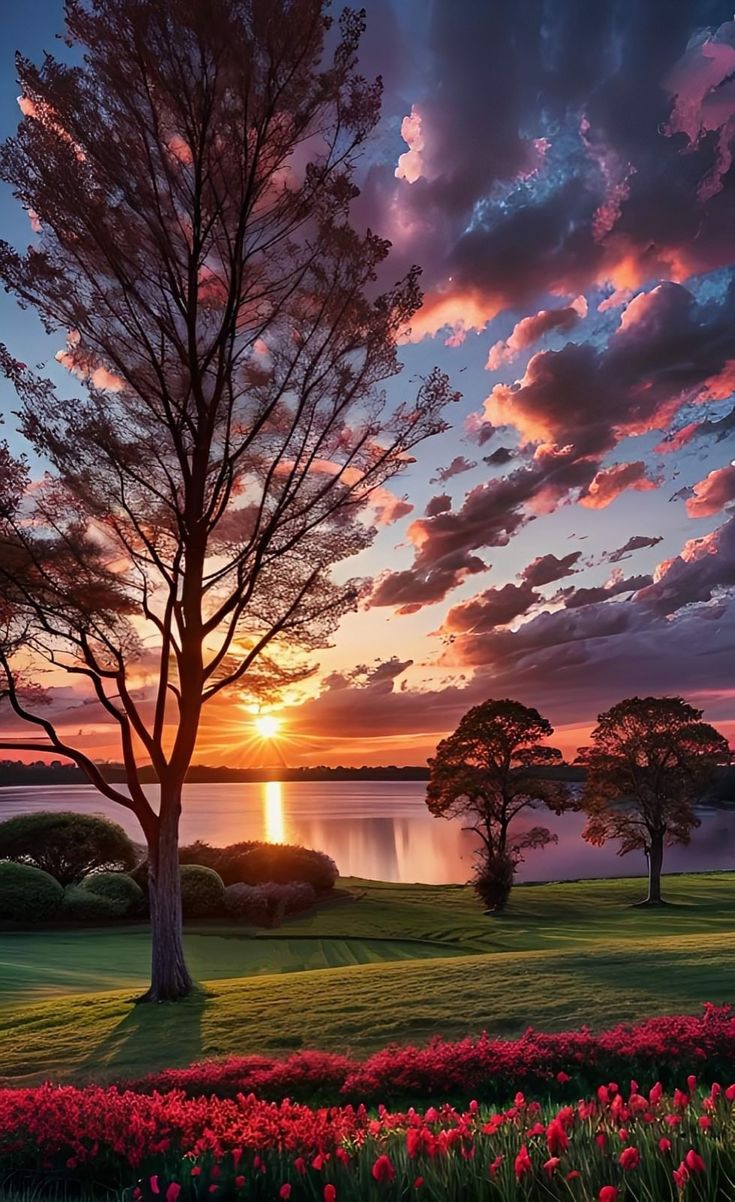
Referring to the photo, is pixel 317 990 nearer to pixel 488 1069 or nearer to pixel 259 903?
pixel 488 1069

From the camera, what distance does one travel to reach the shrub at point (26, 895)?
28688 millimetres

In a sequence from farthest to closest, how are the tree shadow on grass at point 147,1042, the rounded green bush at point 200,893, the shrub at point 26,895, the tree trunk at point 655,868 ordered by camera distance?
the tree trunk at point 655,868
the rounded green bush at point 200,893
the shrub at point 26,895
the tree shadow on grass at point 147,1042

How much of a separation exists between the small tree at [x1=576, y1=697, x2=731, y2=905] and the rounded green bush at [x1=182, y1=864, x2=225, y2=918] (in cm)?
1834

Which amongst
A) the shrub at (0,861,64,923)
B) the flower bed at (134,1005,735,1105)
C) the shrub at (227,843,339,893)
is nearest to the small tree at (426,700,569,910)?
the shrub at (227,843,339,893)

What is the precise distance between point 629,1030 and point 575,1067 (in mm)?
1937

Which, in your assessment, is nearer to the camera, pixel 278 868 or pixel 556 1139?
pixel 556 1139

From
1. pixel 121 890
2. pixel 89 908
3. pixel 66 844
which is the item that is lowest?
pixel 89 908

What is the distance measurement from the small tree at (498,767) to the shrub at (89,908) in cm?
1489

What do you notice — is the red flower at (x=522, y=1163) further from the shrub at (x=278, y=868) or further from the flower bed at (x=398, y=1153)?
the shrub at (x=278, y=868)

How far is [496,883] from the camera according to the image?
33656 millimetres

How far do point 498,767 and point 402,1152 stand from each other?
35.1m

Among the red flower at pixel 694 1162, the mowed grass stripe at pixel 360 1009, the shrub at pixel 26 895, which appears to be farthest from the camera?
A: the shrub at pixel 26 895

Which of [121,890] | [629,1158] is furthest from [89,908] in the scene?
[629,1158]

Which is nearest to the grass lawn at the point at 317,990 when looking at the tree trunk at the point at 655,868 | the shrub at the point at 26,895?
the shrub at the point at 26,895
